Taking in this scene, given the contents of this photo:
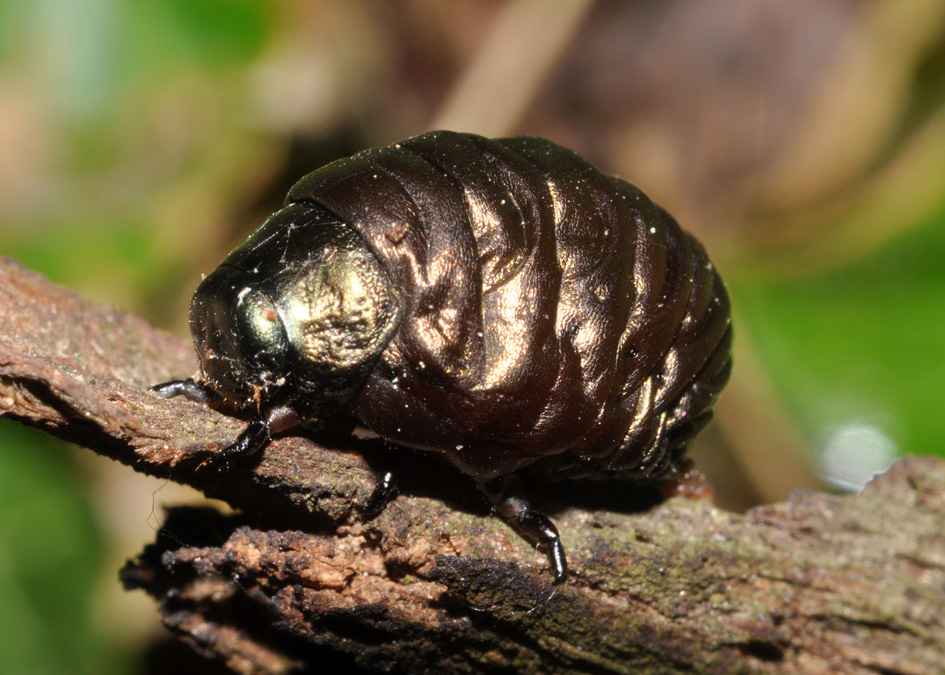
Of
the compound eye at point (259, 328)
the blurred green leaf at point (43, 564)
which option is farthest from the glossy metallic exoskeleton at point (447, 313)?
the blurred green leaf at point (43, 564)

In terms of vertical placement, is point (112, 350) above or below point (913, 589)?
below

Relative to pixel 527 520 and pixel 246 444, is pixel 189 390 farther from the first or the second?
pixel 527 520

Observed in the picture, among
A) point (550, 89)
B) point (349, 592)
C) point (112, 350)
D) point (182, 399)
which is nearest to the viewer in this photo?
point (349, 592)

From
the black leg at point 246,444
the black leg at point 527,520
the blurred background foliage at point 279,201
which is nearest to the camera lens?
the black leg at point 246,444

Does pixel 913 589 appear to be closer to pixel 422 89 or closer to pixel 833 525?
pixel 833 525

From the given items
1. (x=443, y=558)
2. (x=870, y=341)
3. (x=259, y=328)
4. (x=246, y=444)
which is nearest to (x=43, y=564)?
(x=246, y=444)

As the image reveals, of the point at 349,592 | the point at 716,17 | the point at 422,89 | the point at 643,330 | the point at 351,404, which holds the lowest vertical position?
the point at 349,592

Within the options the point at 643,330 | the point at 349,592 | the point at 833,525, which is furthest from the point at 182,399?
the point at 833,525

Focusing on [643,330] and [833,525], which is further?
[833,525]

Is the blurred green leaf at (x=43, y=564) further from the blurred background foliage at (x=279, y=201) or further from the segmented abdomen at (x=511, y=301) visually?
the segmented abdomen at (x=511, y=301)
